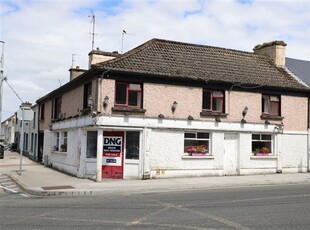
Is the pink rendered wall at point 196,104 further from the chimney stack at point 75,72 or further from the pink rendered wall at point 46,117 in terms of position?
the pink rendered wall at point 46,117

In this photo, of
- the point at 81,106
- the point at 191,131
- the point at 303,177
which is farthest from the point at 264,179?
the point at 81,106

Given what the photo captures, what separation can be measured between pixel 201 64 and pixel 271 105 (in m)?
4.79

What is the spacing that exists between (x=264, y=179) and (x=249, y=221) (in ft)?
36.7

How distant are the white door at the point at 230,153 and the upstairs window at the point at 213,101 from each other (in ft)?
4.87

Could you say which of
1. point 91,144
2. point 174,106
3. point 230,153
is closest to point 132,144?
point 91,144

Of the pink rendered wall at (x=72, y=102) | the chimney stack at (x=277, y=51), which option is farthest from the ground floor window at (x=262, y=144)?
the pink rendered wall at (x=72, y=102)

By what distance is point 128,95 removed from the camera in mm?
19688

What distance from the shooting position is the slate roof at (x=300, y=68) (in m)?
26.4

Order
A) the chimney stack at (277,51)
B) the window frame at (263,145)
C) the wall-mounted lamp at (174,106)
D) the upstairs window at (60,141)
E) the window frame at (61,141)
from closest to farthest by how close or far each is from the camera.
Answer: the wall-mounted lamp at (174,106), the window frame at (263,145), the window frame at (61,141), the upstairs window at (60,141), the chimney stack at (277,51)

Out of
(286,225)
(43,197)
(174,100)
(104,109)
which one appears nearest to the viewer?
(286,225)

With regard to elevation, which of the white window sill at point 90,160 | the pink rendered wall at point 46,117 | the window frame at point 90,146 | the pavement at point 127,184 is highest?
the pink rendered wall at point 46,117

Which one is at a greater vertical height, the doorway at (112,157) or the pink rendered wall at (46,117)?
the pink rendered wall at (46,117)

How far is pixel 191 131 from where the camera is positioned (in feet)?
68.9

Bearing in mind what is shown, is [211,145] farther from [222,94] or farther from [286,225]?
[286,225]
